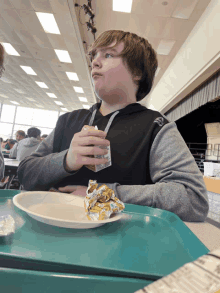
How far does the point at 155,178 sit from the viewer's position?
0.82m

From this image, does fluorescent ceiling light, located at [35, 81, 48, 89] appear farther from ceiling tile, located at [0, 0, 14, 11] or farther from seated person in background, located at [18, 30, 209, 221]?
seated person in background, located at [18, 30, 209, 221]

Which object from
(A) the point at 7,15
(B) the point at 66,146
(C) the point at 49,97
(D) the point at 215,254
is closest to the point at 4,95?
(C) the point at 49,97

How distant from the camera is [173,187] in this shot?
0.69 metres

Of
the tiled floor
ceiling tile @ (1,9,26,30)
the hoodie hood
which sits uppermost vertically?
ceiling tile @ (1,9,26,30)

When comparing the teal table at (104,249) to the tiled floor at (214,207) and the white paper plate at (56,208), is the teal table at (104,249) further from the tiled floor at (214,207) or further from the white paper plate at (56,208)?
the tiled floor at (214,207)

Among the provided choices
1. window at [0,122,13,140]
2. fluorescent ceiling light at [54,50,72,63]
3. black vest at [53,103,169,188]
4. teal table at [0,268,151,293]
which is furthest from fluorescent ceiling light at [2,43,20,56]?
window at [0,122,13,140]

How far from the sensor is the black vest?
0.86 m

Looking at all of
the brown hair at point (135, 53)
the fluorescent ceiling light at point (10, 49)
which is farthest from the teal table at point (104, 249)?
the fluorescent ceiling light at point (10, 49)

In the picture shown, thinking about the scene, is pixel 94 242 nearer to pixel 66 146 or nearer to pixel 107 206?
pixel 107 206

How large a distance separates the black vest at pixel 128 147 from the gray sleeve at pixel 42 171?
2.6 inches

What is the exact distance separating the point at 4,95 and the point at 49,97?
10.2 ft

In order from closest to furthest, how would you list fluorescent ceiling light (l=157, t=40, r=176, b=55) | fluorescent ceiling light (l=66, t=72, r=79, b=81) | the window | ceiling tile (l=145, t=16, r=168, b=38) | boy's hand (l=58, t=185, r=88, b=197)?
boy's hand (l=58, t=185, r=88, b=197) < ceiling tile (l=145, t=16, r=168, b=38) < fluorescent ceiling light (l=157, t=40, r=176, b=55) < fluorescent ceiling light (l=66, t=72, r=79, b=81) < the window

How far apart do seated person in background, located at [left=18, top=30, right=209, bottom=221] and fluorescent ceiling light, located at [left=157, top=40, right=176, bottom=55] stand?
4.68 m

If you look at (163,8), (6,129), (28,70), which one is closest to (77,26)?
(163,8)
